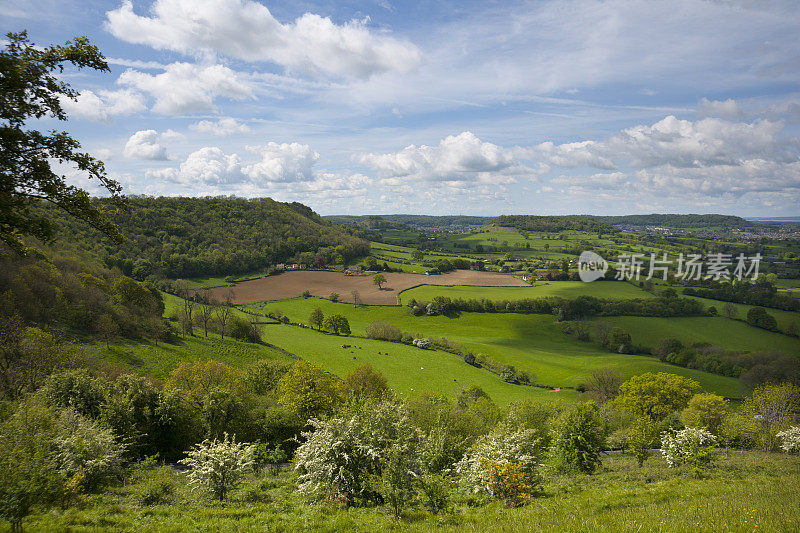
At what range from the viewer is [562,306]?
11612cm

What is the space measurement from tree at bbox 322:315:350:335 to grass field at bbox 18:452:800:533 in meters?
76.1

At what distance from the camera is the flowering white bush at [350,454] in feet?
47.4

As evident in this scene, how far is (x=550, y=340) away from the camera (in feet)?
335

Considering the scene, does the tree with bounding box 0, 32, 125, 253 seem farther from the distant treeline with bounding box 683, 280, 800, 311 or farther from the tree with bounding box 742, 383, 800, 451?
the distant treeline with bounding box 683, 280, 800, 311

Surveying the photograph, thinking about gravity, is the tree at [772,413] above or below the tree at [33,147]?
below

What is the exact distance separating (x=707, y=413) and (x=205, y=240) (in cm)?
16188

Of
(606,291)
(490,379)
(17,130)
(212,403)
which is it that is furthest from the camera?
(606,291)

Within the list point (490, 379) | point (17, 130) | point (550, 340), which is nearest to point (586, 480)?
point (17, 130)

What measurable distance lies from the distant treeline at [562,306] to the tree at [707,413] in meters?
70.8

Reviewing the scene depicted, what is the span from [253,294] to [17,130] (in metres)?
117

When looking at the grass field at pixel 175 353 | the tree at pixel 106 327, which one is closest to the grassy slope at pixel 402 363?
the grass field at pixel 175 353

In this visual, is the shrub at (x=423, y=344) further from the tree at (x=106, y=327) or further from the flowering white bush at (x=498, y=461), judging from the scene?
the flowering white bush at (x=498, y=461)

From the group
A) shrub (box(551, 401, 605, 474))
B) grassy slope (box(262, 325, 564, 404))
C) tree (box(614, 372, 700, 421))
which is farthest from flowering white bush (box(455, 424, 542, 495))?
grassy slope (box(262, 325, 564, 404))

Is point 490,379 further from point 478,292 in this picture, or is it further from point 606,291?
point 606,291
